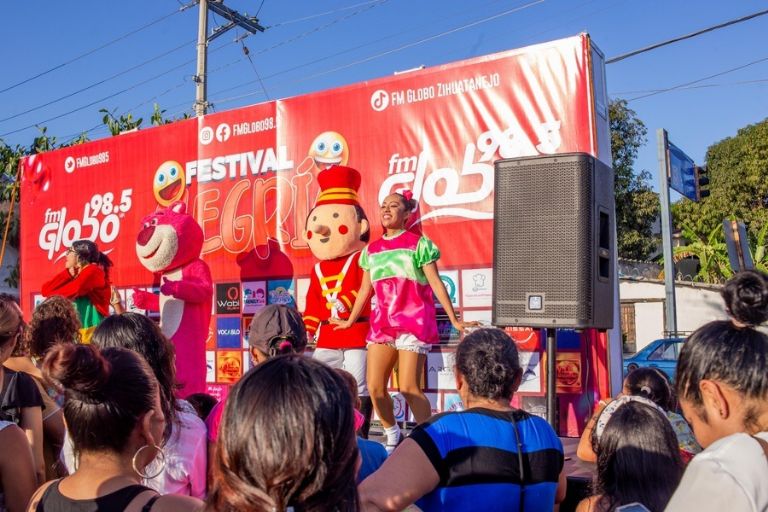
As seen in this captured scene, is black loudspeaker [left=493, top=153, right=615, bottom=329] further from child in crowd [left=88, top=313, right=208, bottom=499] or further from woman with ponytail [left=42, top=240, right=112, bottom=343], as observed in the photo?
woman with ponytail [left=42, top=240, right=112, bottom=343]

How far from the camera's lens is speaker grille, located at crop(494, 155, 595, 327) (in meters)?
4.02

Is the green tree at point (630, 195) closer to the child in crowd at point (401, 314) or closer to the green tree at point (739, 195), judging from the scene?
the green tree at point (739, 195)

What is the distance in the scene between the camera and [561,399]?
4.77 meters

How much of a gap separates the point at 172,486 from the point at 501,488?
2.96 ft

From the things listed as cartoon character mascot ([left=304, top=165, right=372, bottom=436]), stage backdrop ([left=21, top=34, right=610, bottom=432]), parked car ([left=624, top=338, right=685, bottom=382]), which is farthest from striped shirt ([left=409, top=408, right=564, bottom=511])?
parked car ([left=624, top=338, right=685, bottom=382])

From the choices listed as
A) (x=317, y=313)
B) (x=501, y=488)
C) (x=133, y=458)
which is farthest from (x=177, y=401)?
(x=317, y=313)

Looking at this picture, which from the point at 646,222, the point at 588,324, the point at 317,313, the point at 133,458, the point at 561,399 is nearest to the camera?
the point at 133,458

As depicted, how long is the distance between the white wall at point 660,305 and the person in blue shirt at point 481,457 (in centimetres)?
1589

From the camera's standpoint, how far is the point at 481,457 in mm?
2004

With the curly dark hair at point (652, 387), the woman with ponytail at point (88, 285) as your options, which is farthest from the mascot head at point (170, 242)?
the curly dark hair at point (652, 387)

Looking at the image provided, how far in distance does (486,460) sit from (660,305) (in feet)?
55.0

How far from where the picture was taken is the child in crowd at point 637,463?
2.07 m

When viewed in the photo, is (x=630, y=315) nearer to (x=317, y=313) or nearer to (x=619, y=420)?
(x=317, y=313)

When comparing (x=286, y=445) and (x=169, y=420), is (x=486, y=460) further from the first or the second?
(x=286, y=445)
